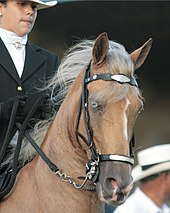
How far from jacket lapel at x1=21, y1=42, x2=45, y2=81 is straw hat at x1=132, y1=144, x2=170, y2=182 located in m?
1.06

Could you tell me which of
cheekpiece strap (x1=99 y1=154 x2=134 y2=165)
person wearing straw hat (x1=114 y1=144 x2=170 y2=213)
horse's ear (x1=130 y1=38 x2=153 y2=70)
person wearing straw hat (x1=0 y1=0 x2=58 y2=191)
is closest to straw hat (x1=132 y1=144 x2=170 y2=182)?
person wearing straw hat (x1=114 y1=144 x2=170 y2=213)

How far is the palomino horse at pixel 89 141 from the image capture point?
426 cm

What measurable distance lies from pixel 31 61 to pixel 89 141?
1016mm

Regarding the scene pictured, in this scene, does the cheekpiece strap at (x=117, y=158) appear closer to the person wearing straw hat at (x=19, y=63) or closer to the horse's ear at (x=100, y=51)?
the horse's ear at (x=100, y=51)

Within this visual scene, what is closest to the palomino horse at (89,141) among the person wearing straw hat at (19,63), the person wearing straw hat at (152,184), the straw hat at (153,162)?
the person wearing straw hat at (19,63)

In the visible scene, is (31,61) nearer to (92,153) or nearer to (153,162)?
(92,153)

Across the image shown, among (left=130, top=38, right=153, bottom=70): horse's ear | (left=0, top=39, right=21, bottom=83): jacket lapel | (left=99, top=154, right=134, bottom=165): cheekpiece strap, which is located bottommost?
(left=99, top=154, right=134, bottom=165): cheekpiece strap

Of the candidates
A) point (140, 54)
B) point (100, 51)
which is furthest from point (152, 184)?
point (100, 51)

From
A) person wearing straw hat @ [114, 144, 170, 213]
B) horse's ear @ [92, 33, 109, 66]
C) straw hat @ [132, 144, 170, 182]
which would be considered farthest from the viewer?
straw hat @ [132, 144, 170, 182]

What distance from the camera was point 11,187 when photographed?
15.5 feet

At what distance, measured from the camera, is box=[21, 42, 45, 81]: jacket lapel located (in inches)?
201

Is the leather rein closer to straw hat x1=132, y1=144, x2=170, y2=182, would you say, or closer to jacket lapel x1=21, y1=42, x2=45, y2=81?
jacket lapel x1=21, y1=42, x2=45, y2=81

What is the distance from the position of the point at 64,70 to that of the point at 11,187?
78 cm

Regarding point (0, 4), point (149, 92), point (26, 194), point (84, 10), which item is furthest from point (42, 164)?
point (149, 92)
